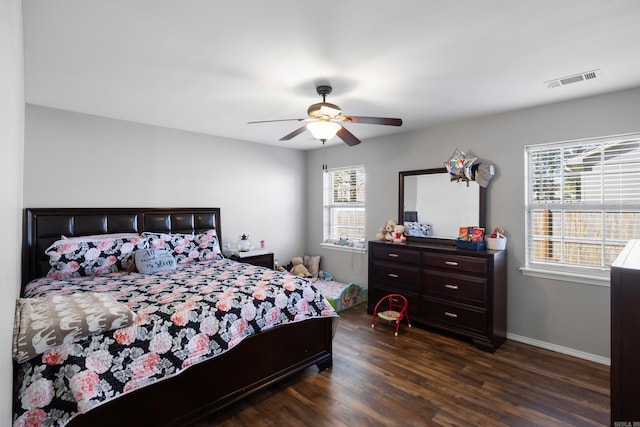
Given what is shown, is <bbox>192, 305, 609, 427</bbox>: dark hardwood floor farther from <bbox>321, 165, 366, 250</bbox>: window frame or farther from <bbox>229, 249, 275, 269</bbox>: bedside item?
<bbox>321, 165, 366, 250</bbox>: window frame

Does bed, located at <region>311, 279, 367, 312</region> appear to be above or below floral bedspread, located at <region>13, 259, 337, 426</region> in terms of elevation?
below

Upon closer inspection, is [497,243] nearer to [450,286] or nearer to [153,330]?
[450,286]

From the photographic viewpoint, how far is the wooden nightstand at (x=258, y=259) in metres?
4.30

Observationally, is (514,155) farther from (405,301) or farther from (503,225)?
(405,301)

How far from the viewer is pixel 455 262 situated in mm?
3348

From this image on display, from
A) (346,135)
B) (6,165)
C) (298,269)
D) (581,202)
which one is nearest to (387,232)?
(298,269)

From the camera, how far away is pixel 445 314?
3.43 metres

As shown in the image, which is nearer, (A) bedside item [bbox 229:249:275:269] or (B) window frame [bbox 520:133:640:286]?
(B) window frame [bbox 520:133:640:286]

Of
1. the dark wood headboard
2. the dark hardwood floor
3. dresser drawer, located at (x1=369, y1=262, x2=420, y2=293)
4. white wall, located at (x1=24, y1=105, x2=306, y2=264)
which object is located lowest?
the dark hardwood floor

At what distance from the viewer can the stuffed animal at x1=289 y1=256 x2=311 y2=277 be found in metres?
5.14

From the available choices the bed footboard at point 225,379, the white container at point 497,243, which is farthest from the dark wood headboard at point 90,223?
the white container at point 497,243

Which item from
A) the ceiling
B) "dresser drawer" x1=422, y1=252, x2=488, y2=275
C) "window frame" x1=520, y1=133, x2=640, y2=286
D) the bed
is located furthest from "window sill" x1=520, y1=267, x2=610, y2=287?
the bed

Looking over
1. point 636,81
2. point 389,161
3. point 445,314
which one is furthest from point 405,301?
point 636,81

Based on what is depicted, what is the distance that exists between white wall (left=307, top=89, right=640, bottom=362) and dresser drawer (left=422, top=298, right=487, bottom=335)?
0.49m
